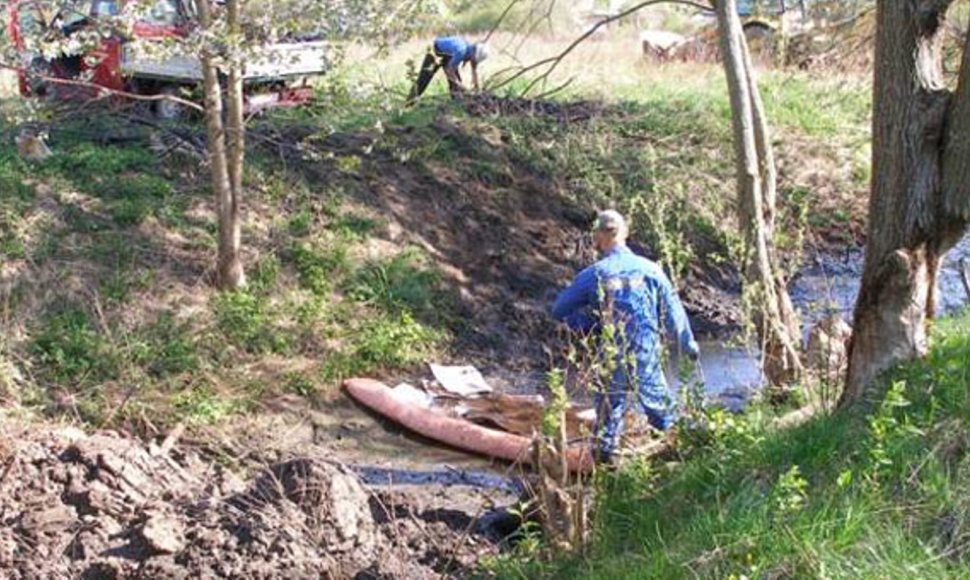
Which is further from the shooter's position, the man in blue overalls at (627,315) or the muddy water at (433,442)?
the muddy water at (433,442)

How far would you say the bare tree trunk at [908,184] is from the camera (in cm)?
655

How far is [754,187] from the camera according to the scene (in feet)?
33.9

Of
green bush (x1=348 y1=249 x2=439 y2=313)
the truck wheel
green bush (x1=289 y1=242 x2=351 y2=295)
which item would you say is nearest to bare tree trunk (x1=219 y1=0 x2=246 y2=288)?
green bush (x1=289 y1=242 x2=351 y2=295)

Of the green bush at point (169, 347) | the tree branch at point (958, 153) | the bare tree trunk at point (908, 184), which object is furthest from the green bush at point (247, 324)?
the tree branch at point (958, 153)

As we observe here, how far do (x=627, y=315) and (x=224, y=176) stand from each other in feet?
17.0

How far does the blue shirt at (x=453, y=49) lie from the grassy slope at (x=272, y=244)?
0.72 m

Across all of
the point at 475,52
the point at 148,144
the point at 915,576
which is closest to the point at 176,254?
the point at 148,144

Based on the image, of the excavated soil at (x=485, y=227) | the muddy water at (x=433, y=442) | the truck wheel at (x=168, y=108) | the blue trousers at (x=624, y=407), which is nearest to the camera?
the blue trousers at (x=624, y=407)

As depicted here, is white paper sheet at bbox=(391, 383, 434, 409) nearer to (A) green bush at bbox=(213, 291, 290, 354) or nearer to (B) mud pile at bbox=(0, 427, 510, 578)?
(A) green bush at bbox=(213, 291, 290, 354)

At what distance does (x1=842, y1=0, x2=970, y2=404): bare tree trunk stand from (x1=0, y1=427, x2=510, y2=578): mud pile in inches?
101

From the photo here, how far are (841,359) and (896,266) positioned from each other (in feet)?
4.78

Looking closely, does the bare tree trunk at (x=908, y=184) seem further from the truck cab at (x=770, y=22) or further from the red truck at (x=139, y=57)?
the truck cab at (x=770, y=22)

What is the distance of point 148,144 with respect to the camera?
14953 mm

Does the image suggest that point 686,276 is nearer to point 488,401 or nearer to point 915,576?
→ point 488,401
